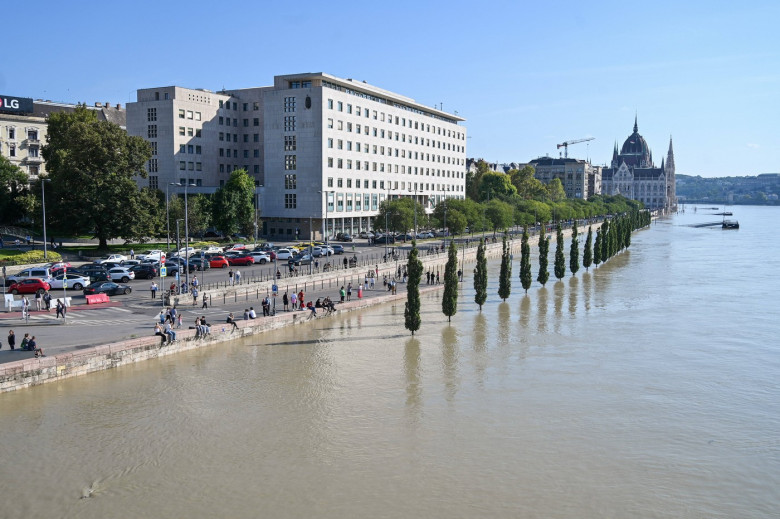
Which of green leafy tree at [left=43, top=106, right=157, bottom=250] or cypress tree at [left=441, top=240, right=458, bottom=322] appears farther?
green leafy tree at [left=43, top=106, right=157, bottom=250]

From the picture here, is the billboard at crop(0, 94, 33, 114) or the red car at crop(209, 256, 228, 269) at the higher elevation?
the billboard at crop(0, 94, 33, 114)

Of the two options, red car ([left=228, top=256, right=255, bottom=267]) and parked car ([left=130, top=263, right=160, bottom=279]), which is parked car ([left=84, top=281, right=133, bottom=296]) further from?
red car ([left=228, top=256, right=255, bottom=267])

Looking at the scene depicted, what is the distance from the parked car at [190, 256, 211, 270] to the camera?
6231cm

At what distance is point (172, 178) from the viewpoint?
10294 centimetres

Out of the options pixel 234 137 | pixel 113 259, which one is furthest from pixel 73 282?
pixel 234 137

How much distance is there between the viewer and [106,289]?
155 feet

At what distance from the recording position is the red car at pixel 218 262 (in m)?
65.5

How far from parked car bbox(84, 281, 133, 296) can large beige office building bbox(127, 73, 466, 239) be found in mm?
51860

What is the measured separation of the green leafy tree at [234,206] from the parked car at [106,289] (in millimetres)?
39541

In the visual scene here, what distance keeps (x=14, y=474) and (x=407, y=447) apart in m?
13.1

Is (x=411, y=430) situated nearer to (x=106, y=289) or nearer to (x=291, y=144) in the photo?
(x=106, y=289)

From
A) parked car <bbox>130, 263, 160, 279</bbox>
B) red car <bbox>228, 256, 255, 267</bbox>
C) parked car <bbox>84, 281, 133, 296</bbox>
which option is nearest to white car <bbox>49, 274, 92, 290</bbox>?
parked car <bbox>84, 281, 133, 296</bbox>

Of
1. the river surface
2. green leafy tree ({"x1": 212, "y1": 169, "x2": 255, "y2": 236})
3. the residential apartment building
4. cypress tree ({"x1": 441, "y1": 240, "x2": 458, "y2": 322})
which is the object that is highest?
the residential apartment building

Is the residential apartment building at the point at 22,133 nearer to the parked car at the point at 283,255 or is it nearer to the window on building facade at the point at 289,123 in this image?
the window on building facade at the point at 289,123
